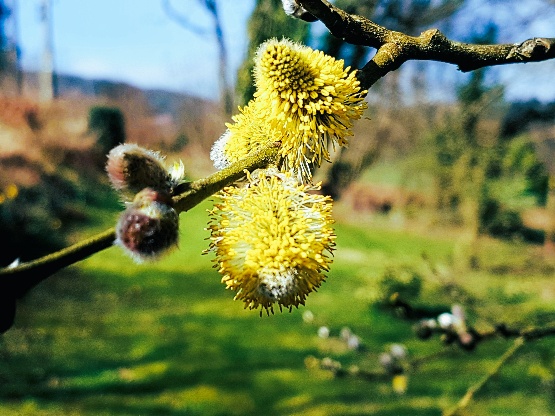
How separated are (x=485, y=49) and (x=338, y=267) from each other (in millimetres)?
10565

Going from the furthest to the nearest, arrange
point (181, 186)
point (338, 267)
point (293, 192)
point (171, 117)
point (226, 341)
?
point (171, 117) < point (338, 267) < point (226, 341) < point (293, 192) < point (181, 186)

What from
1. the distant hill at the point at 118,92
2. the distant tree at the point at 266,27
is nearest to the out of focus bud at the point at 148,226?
the distant tree at the point at 266,27

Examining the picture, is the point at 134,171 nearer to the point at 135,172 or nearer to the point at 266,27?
the point at 135,172

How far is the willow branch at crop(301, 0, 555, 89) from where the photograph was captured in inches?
32.2

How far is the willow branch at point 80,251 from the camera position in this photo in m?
0.58

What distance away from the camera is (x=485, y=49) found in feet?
2.97

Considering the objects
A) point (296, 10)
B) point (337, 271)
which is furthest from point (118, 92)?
point (296, 10)

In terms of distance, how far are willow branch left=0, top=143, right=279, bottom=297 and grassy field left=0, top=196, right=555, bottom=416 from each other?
8.98 ft

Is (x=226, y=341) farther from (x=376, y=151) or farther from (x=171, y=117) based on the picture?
(x=171, y=117)

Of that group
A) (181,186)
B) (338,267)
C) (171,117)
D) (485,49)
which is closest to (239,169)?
(181,186)

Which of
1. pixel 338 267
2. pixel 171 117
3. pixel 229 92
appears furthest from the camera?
pixel 171 117

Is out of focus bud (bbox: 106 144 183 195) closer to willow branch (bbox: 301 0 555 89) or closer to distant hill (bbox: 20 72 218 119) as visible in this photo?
willow branch (bbox: 301 0 555 89)

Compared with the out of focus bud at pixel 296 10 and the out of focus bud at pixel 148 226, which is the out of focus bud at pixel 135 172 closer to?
the out of focus bud at pixel 148 226

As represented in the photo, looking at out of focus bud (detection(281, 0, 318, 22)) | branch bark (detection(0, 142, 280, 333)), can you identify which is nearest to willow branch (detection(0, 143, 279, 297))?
branch bark (detection(0, 142, 280, 333))
